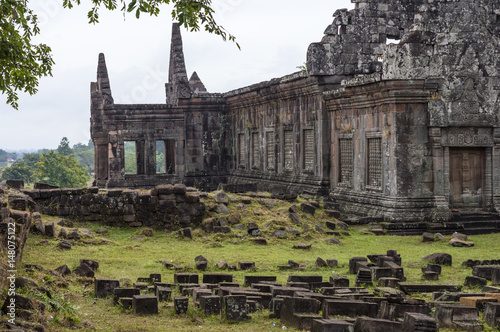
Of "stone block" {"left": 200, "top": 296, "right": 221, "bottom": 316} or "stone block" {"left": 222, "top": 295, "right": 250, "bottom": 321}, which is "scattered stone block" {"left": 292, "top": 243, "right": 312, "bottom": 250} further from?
"stone block" {"left": 222, "top": 295, "right": 250, "bottom": 321}

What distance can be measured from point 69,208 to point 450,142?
27.8ft

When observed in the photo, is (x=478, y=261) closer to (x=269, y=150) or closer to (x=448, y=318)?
(x=448, y=318)

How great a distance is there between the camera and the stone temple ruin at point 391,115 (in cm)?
1631

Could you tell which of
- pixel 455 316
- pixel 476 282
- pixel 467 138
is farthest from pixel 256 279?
pixel 467 138

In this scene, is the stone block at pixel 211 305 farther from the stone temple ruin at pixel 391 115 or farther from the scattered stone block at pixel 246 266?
the stone temple ruin at pixel 391 115

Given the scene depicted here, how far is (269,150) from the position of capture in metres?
24.0

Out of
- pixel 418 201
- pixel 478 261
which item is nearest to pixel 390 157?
pixel 418 201

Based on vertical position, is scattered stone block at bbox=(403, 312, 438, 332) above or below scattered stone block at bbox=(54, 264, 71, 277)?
below

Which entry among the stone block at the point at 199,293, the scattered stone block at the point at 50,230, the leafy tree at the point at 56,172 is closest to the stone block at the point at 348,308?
the stone block at the point at 199,293

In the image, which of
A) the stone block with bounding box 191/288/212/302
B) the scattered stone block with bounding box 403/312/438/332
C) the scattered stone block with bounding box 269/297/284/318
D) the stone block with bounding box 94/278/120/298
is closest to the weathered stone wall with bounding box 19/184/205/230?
the stone block with bounding box 94/278/120/298

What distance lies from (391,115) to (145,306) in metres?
9.60

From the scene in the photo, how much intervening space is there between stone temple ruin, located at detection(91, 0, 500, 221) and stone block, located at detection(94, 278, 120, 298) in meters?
8.35

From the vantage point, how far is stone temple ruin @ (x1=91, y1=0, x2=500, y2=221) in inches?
642

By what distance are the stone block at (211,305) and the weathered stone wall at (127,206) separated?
7.31 m
